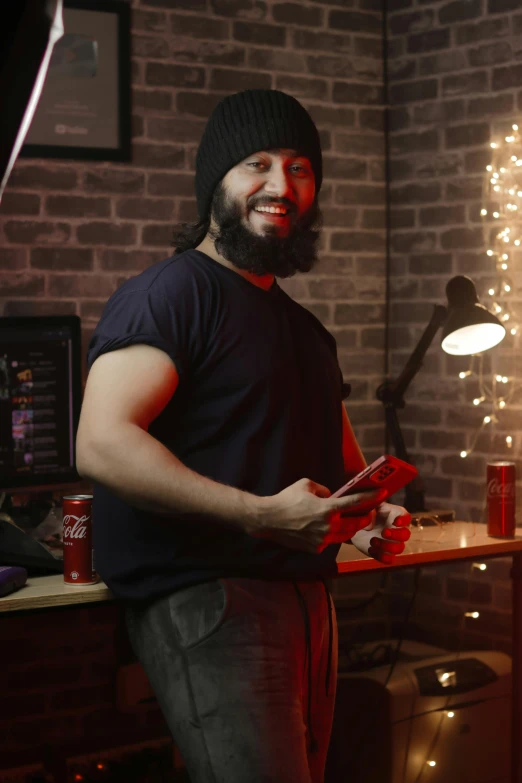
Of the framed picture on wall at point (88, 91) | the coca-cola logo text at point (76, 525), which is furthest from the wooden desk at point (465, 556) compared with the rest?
the framed picture on wall at point (88, 91)

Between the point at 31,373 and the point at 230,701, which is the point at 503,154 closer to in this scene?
the point at 31,373

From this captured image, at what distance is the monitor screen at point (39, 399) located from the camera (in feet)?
8.61

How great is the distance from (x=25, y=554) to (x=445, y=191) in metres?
1.88

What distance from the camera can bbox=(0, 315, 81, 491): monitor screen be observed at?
103 inches

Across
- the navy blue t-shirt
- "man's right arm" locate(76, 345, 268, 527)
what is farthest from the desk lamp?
"man's right arm" locate(76, 345, 268, 527)

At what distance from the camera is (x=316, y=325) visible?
1961 mm

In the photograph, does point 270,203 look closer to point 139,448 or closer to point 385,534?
point 139,448

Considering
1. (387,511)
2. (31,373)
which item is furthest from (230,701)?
(31,373)

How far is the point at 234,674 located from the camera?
1.57 metres

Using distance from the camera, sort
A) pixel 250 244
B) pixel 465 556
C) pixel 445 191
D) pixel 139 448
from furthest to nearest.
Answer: pixel 445 191
pixel 465 556
pixel 250 244
pixel 139 448

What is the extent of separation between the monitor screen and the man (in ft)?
3.10

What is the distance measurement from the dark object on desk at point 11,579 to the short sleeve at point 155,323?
560 mm

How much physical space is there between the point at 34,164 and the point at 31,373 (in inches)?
27.3

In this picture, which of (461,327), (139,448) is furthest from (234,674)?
(461,327)
